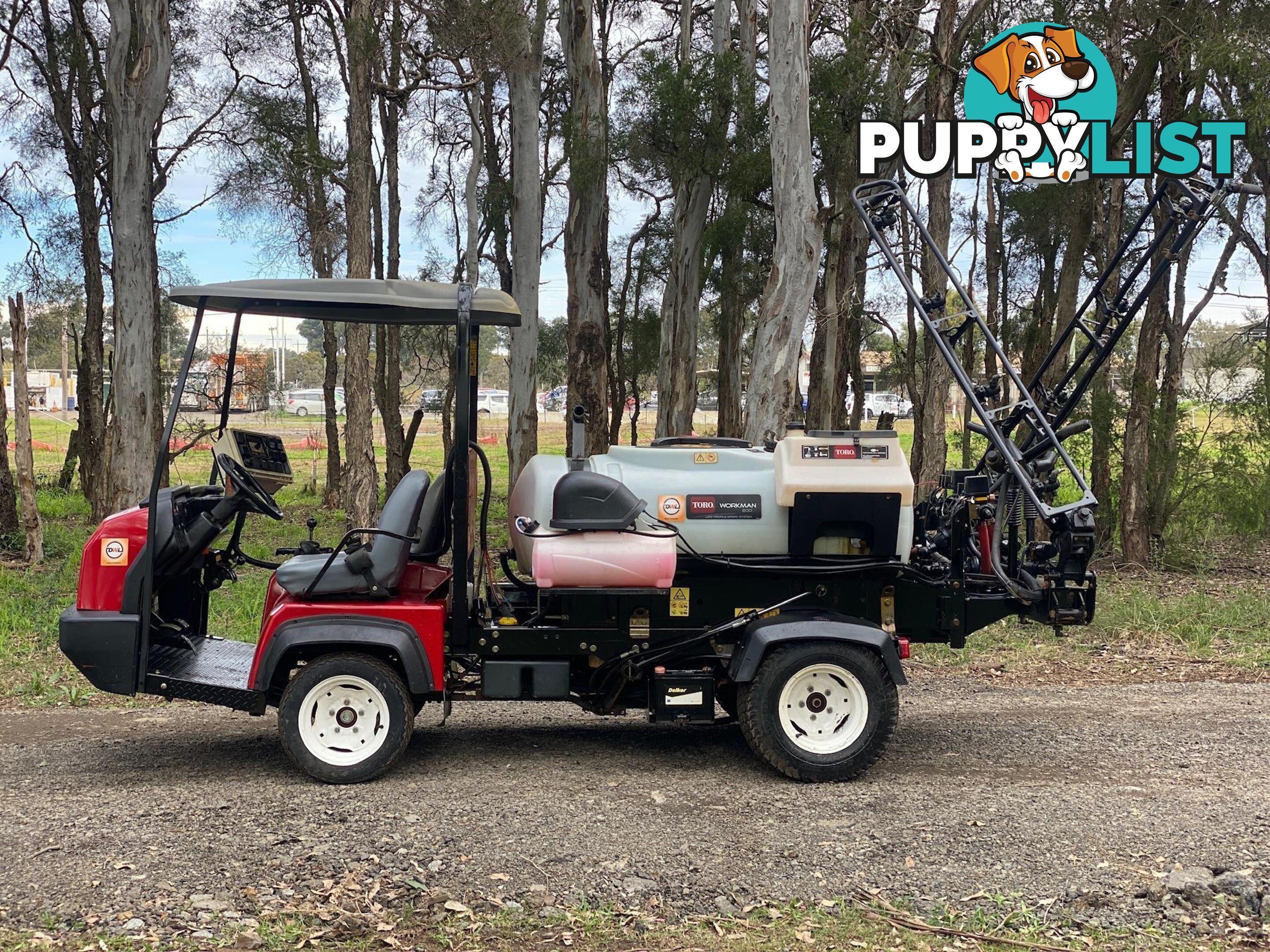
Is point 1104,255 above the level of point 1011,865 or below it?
above

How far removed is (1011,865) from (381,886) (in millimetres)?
2533

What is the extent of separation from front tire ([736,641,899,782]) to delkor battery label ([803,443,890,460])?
0.94m

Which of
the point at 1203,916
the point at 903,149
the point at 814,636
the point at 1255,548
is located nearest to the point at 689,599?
the point at 814,636

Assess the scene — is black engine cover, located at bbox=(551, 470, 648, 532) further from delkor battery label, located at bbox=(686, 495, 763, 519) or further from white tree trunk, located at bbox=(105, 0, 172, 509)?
white tree trunk, located at bbox=(105, 0, 172, 509)

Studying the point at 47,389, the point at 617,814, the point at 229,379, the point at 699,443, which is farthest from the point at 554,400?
the point at 617,814

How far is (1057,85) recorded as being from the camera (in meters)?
14.1

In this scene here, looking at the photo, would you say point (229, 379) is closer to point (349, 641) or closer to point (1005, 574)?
point (349, 641)

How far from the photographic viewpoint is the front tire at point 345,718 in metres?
5.68

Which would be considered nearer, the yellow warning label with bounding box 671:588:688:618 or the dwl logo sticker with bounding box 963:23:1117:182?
the yellow warning label with bounding box 671:588:688:618

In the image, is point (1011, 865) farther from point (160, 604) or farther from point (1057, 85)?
point (1057, 85)

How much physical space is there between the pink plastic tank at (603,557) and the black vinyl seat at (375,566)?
68 cm

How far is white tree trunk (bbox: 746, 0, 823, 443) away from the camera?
11672 millimetres

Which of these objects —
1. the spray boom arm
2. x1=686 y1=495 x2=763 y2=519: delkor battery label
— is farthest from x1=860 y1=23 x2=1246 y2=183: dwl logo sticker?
x1=686 y1=495 x2=763 y2=519: delkor battery label

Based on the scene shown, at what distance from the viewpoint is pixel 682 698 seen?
235 inches
